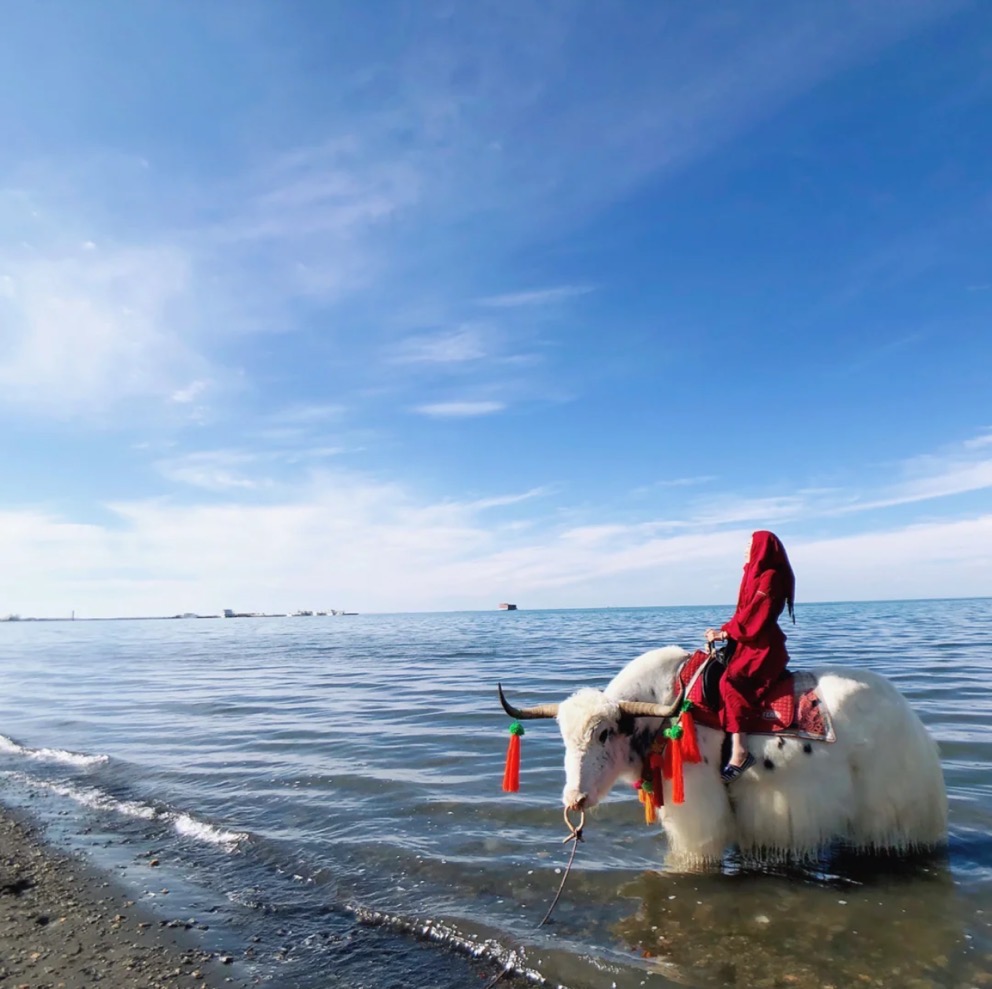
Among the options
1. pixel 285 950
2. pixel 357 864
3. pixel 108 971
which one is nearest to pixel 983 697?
pixel 357 864

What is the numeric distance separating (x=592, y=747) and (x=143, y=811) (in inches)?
177

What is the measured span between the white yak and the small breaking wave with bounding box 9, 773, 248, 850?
3.04 metres

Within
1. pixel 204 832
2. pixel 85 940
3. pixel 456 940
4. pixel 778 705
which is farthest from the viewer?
pixel 204 832

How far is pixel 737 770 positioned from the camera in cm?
454

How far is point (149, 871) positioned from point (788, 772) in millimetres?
4434

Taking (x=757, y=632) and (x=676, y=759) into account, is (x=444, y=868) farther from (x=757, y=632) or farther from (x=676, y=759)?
(x=757, y=632)

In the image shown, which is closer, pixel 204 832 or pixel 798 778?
pixel 798 778

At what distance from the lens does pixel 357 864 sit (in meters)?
5.03

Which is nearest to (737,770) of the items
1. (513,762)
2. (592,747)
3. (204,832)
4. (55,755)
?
(592,747)

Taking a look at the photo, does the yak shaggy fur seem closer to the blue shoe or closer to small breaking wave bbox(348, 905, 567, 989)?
the blue shoe

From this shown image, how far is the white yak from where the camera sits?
14.6ft

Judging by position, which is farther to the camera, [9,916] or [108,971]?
[9,916]

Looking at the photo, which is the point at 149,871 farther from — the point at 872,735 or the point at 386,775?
the point at 872,735

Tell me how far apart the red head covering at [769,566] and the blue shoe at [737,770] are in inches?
40.9
